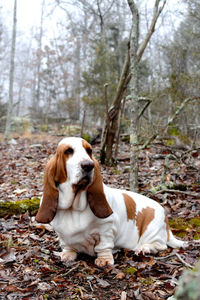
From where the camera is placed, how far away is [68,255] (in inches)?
126

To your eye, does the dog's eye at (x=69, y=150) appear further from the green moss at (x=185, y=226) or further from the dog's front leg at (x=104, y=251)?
the green moss at (x=185, y=226)

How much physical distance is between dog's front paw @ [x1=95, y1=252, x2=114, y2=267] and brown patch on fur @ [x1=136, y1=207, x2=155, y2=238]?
614mm

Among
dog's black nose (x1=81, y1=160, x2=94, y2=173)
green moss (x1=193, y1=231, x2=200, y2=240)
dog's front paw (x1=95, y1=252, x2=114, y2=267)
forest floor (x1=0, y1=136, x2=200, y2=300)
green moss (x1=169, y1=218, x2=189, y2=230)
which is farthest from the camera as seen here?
green moss (x1=169, y1=218, x2=189, y2=230)

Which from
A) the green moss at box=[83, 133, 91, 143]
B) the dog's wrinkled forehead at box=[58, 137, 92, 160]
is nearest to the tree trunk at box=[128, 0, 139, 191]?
the dog's wrinkled forehead at box=[58, 137, 92, 160]

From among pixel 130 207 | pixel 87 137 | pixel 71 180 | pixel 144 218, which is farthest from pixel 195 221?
pixel 87 137

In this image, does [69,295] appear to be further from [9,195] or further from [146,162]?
[146,162]

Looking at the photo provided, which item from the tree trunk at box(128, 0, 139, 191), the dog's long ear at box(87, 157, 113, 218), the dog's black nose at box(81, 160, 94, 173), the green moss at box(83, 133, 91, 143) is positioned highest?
the tree trunk at box(128, 0, 139, 191)

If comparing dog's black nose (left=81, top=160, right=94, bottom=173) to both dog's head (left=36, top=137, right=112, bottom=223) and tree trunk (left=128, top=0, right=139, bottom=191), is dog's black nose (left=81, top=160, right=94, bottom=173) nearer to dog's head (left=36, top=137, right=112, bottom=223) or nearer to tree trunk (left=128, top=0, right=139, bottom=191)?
dog's head (left=36, top=137, right=112, bottom=223)

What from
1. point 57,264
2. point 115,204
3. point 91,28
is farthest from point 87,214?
point 91,28

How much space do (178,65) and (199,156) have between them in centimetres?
636

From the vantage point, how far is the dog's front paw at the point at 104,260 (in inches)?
120

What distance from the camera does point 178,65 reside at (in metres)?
12.8

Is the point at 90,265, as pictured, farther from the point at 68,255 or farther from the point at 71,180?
the point at 71,180

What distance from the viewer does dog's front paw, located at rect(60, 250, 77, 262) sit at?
319cm
